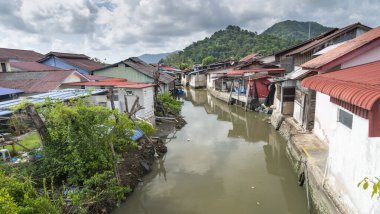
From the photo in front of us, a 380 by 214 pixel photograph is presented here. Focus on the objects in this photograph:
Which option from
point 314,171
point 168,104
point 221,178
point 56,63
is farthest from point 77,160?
point 56,63

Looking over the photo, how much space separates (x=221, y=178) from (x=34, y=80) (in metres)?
15.5

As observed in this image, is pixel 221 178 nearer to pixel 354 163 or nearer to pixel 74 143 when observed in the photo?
pixel 354 163

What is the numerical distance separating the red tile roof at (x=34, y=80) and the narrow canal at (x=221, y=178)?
31.9 feet

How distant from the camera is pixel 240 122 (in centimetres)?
1725

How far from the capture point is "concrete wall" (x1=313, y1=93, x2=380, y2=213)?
12.3ft

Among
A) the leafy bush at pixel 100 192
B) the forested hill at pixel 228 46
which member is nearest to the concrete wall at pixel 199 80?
the forested hill at pixel 228 46

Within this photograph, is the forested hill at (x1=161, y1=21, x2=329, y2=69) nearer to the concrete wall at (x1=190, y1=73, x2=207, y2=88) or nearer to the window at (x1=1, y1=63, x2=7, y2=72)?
the concrete wall at (x1=190, y1=73, x2=207, y2=88)

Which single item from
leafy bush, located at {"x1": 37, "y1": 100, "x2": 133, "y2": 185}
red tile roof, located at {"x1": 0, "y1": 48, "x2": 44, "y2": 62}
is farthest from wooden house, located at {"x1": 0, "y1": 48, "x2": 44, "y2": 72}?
leafy bush, located at {"x1": 37, "y1": 100, "x2": 133, "y2": 185}

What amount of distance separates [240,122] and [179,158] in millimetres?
8139

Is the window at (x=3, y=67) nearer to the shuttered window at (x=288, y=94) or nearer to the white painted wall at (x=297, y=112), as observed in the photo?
the shuttered window at (x=288, y=94)

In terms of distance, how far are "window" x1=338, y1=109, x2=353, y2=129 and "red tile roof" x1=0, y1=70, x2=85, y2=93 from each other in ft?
53.0

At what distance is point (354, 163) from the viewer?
14.3 ft

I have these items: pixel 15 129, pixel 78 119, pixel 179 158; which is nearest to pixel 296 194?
pixel 179 158

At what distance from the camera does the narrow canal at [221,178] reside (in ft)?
23.1
